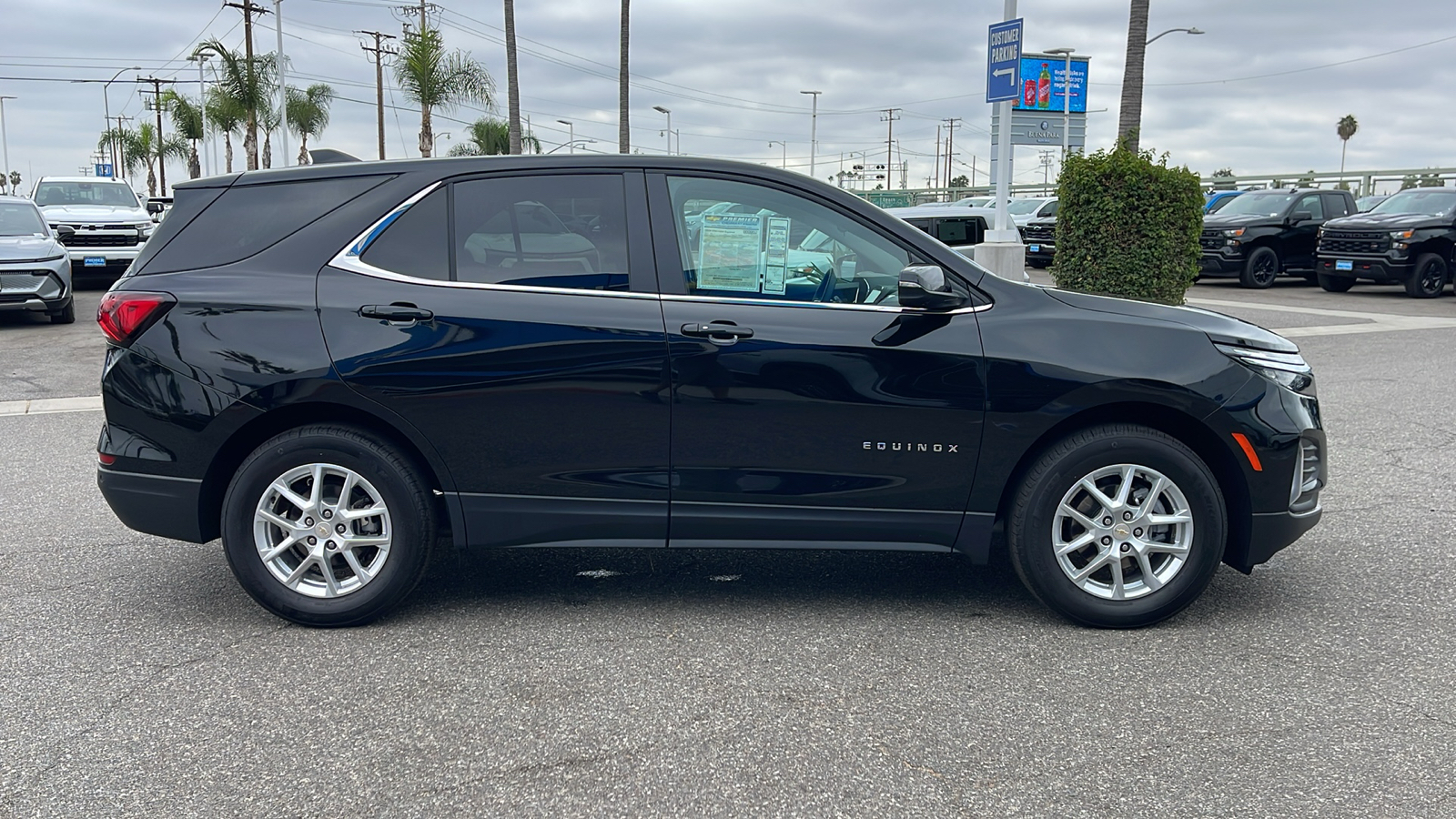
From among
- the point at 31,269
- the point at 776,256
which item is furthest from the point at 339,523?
the point at 31,269

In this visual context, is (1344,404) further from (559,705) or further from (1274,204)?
(1274,204)

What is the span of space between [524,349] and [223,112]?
48854mm

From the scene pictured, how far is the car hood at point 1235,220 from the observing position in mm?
21205

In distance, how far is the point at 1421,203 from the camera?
63.8 ft

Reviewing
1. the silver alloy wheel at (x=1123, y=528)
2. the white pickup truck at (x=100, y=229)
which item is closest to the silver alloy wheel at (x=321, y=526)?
the silver alloy wheel at (x=1123, y=528)

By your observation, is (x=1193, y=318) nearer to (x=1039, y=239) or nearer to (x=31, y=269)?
(x=31, y=269)

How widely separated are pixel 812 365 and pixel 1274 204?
20403mm

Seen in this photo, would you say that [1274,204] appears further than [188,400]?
Yes

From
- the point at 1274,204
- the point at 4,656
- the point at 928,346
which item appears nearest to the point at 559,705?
the point at 928,346

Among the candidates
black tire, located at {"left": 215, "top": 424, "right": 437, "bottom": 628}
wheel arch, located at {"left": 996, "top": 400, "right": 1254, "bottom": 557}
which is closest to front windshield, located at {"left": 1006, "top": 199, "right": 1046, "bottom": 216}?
wheel arch, located at {"left": 996, "top": 400, "right": 1254, "bottom": 557}

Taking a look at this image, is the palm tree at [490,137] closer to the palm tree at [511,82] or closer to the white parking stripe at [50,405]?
the palm tree at [511,82]

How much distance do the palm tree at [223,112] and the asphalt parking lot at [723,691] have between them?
4418 centimetres

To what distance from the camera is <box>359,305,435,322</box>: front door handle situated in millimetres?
4121

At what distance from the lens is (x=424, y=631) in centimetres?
420
